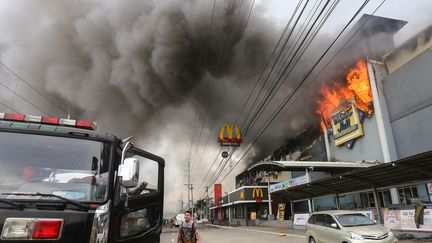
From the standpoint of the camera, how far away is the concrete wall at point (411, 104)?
80.2 ft

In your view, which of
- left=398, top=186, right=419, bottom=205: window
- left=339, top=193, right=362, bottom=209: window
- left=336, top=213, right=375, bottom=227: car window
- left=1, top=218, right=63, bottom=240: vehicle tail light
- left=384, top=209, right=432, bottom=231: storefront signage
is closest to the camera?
left=1, top=218, right=63, bottom=240: vehicle tail light

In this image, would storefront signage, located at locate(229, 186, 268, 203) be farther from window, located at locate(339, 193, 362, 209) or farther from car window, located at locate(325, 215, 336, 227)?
car window, located at locate(325, 215, 336, 227)

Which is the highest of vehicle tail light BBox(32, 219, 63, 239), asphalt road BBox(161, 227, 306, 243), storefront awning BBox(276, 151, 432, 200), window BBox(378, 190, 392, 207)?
storefront awning BBox(276, 151, 432, 200)

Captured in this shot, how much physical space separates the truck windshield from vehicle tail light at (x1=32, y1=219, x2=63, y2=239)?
0.30 m

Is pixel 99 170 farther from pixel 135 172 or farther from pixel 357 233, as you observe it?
pixel 357 233

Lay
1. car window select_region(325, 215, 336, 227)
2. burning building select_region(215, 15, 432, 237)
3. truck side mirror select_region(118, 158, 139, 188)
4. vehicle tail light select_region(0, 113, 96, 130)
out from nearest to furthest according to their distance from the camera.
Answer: truck side mirror select_region(118, 158, 139, 188) < vehicle tail light select_region(0, 113, 96, 130) < car window select_region(325, 215, 336, 227) < burning building select_region(215, 15, 432, 237)

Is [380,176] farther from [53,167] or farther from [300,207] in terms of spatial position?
[300,207]

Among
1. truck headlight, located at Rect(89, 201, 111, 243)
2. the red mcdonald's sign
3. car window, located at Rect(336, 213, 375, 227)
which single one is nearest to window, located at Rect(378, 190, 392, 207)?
car window, located at Rect(336, 213, 375, 227)

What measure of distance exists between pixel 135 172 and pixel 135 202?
745 mm

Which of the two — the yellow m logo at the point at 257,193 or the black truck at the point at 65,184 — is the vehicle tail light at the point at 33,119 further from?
the yellow m logo at the point at 257,193

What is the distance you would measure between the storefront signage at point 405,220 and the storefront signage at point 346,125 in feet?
52.1

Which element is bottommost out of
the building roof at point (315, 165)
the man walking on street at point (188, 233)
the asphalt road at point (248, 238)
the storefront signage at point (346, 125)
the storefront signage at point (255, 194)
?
the asphalt road at point (248, 238)

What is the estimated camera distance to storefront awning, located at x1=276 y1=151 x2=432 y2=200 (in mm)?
13336

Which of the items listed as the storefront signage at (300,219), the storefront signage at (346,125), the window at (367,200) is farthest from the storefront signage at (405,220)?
the storefront signage at (346,125)
